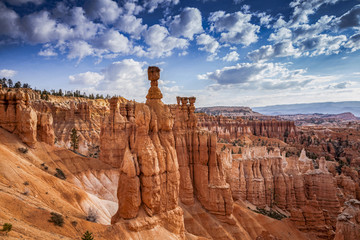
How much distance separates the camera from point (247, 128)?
111375 millimetres

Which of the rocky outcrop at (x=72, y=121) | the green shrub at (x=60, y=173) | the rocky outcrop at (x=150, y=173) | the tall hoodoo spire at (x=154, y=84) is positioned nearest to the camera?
the rocky outcrop at (x=150, y=173)

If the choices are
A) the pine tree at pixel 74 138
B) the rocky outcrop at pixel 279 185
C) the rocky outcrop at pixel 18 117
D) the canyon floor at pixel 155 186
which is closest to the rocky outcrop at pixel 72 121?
the canyon floor at pixel 155 186

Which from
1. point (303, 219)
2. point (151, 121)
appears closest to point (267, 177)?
point (303, 219)

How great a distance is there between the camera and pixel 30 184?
57.8 ft

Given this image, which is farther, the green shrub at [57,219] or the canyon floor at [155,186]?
the canyon floor at [155,186]

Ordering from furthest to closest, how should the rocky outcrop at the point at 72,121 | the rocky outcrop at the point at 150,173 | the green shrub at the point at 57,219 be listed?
the rocky outcrop at the point at 72,121, the rocky outcrop at the point at 150,173, the green shrub at the point at 57,219

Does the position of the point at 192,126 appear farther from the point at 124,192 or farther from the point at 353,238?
the point at 353,238

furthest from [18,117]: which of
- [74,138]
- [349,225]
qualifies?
[349,225]

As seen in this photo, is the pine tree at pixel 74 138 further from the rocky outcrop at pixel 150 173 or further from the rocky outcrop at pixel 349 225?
the rocky outcrop at pixel 349 225

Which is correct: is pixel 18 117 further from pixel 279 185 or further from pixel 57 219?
pixel 279 185

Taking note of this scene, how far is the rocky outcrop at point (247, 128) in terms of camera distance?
347ft

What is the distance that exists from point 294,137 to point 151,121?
337ft

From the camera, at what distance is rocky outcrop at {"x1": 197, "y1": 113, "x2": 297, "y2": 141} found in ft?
347

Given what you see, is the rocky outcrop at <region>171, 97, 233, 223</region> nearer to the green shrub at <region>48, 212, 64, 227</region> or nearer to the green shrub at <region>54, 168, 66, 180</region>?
the green shrub at <region>54, 168, 66, 180</region>
